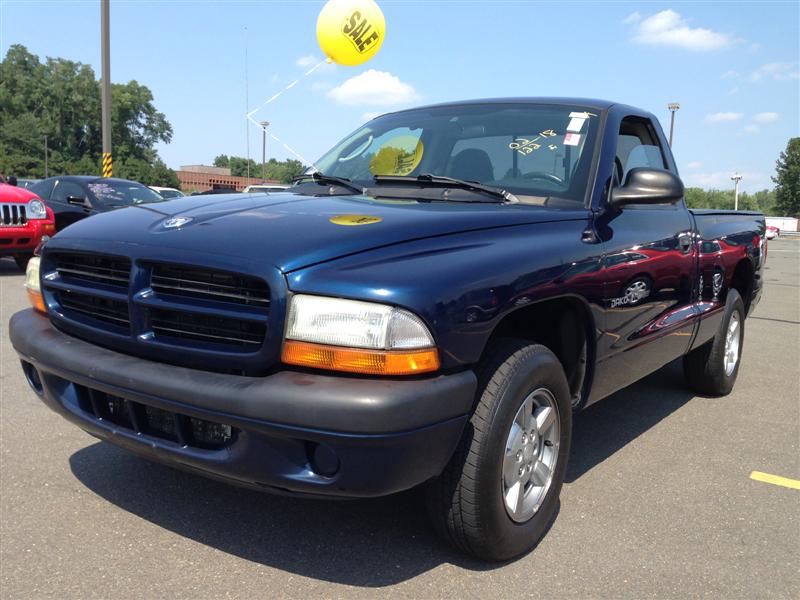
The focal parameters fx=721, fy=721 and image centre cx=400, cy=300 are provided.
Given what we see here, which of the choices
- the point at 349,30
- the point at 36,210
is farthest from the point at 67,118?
the point at 349,30

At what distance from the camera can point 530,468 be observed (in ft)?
8.77

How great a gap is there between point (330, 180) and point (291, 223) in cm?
105

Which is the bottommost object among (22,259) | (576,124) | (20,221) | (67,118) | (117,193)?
(22,259)

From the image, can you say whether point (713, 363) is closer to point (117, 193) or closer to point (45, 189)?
point (117, 193)

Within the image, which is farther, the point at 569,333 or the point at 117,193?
the point at 117,193

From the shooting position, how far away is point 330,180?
11.4ft

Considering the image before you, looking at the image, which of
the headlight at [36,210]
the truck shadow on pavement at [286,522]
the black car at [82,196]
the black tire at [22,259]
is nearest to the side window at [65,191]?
the black car at [82,196]

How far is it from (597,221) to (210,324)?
1.71 metres

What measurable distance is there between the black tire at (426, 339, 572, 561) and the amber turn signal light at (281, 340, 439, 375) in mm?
331

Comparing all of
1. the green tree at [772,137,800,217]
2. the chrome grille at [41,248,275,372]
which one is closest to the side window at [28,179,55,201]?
the chrome grille at [41,248,275,372]

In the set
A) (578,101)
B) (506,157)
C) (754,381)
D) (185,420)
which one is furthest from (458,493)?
(754,381)

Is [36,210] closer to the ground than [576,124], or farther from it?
closer to the ground

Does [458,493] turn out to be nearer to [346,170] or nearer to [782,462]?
[346,170]

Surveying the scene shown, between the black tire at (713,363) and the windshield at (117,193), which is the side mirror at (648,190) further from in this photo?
the windshield at (117,193)
